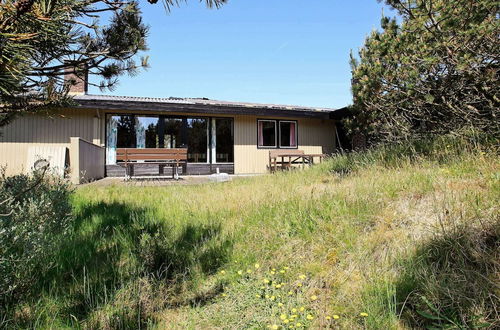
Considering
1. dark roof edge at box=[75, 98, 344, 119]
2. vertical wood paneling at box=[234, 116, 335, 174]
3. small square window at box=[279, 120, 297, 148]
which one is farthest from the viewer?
small square window at box=[279, 120, 297, 148]

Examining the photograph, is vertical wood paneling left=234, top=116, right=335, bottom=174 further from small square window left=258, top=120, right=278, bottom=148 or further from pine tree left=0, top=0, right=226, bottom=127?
pine tree left=0, top=0, right=226, bottom=127

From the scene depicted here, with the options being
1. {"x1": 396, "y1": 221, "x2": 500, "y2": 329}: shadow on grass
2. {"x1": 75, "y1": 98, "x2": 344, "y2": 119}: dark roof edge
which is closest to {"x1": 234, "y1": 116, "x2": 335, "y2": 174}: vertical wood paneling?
{"x1": 75, "y1": 98, "x2": 344, "y2": 119}: dark roof edge

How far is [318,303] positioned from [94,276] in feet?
5.12

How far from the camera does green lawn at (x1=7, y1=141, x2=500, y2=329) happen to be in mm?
1630

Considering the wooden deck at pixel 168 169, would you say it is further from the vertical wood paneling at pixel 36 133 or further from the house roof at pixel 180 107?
the house roof at pixel 180 107

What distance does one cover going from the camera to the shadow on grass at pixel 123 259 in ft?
6.27

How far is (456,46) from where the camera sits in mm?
3791

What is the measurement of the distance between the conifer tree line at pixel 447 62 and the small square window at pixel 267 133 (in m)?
→ 7.83

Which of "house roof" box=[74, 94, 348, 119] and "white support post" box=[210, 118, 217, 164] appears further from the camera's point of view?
"white support post" box=[210, 118, 217, 164]

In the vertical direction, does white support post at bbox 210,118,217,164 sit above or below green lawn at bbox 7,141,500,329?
above

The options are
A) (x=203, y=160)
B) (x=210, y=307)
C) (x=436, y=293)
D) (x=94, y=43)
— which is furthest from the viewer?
(x=203, y=160)

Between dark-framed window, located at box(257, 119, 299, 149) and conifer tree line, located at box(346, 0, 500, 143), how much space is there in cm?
784

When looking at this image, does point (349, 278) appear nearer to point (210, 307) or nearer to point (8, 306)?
point (210, 307)

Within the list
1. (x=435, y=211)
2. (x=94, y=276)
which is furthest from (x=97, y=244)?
(x=435, y=211)
